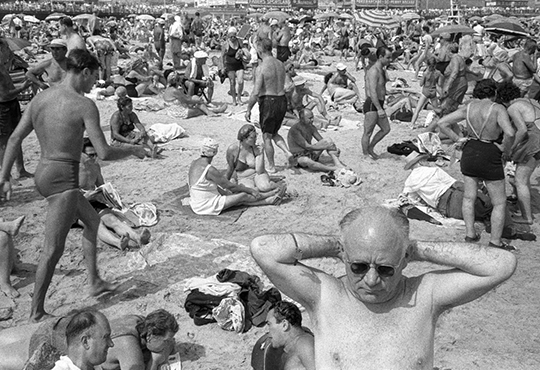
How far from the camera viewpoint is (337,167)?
8.05 m

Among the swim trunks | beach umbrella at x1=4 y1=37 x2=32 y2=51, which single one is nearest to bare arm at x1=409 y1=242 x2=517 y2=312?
the swim trunks

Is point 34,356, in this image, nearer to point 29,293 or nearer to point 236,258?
point 29,293

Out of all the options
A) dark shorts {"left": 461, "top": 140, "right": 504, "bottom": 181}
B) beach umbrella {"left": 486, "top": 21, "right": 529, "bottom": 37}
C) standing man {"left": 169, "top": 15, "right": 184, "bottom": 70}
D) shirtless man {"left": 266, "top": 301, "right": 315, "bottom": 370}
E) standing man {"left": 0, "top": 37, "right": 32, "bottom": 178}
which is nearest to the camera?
shirtless man {"left": 266, "top": 301, "right": 315, "bottom": 370}

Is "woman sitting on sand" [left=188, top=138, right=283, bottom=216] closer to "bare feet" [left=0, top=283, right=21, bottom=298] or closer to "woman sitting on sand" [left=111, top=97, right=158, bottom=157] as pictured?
"woman sitting on sand" [left=111, top=97, right=158, bottom=157]

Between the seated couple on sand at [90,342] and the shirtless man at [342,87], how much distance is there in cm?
941

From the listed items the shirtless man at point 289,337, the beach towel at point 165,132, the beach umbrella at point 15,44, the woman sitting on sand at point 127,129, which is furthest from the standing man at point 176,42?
the shirtless man at point 289,337

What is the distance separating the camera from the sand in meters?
4.06

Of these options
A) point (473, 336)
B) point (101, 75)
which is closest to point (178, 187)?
point (473, 336)

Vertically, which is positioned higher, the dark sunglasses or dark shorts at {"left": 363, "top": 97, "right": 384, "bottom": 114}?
the dark sunglasses

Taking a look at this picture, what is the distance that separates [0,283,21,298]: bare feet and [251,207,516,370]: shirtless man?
3285mm

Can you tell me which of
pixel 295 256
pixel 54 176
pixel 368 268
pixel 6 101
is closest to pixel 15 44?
pixel 6 101

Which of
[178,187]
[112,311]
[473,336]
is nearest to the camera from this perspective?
[473,336]

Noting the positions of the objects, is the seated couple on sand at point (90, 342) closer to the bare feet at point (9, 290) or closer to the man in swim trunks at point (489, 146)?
the bare feet at point (9, 290)

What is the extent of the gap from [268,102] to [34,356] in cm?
555
